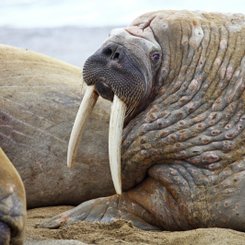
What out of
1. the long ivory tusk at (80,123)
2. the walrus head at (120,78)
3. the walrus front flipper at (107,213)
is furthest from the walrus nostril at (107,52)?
the walrus front flipper at (107,213)

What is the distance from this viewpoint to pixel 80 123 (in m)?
6.54

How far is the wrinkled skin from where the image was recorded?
23.9 ft

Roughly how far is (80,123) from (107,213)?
1.84ft

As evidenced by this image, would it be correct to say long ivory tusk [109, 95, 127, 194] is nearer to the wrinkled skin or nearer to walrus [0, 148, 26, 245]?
the wrinkled skin

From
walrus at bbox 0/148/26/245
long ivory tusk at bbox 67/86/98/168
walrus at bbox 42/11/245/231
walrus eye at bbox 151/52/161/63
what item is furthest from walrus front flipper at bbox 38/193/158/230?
walrus at bbox 0/148/26/245

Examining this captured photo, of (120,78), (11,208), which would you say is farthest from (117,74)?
(11,208)

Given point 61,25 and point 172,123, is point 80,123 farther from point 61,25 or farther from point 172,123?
point 61,25

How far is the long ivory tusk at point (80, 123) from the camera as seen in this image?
6.52 metres

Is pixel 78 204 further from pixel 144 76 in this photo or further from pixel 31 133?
pixel 144 76

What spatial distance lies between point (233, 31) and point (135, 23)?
62cm

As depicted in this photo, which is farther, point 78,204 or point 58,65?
point 58,65

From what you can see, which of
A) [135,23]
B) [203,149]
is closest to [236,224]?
[203,149]

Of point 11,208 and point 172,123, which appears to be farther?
point 172,123

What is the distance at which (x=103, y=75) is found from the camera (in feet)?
21.2
